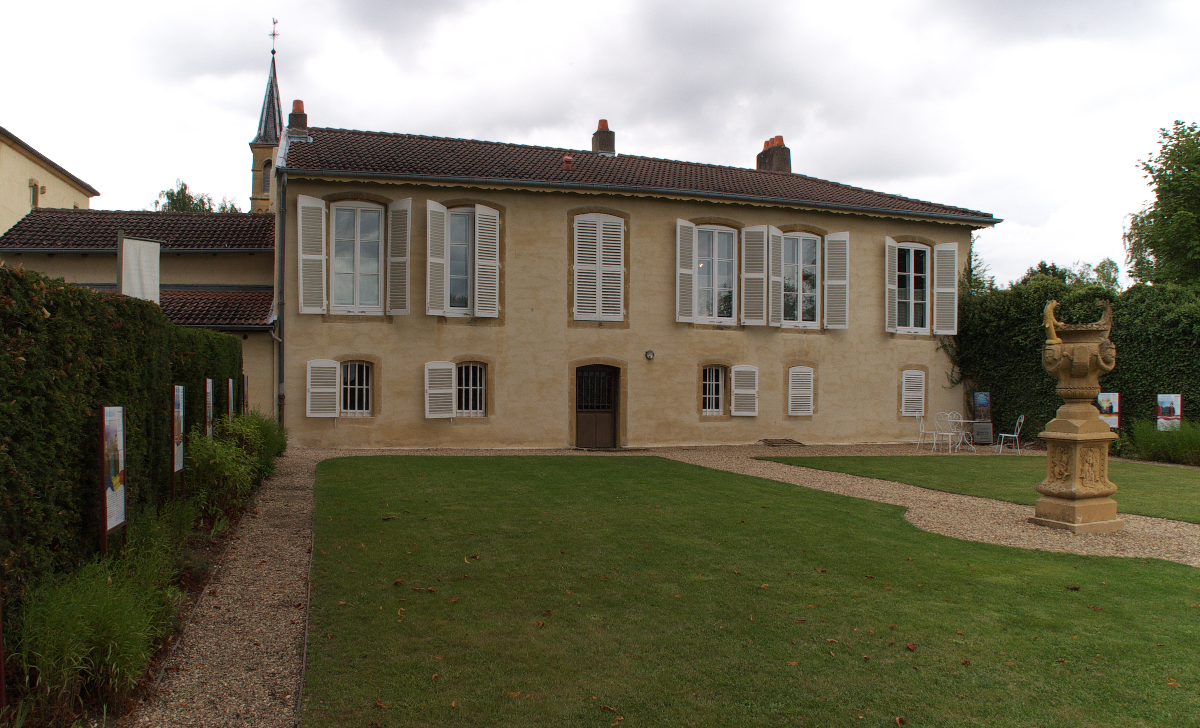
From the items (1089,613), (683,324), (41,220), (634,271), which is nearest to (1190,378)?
(683,324)

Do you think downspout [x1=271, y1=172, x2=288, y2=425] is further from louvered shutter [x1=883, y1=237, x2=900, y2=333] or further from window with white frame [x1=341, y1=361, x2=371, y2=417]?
louvered shutter [x1=883, y1=237, x2=900, y2=333]

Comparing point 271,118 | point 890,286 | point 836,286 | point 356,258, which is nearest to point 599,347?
point 356,258

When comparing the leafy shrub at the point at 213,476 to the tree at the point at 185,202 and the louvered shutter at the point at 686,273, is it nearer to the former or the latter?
the louvered shutter at the point at 686,273

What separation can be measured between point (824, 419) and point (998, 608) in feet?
45.2

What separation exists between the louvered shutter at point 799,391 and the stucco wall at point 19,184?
73.2ft

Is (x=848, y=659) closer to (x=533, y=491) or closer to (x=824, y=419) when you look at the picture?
(x=533, y=491)

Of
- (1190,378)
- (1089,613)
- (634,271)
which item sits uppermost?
(634,271)

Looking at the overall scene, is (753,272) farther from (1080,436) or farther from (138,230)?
(138,230)

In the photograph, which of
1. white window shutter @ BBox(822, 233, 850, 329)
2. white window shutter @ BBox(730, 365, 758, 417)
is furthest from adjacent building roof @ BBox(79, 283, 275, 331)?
white window shutter @ BBox(822, 233, 850, 329)

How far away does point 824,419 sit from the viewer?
18484 mm

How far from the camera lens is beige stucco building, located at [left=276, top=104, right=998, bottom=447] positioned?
15617 millimetres

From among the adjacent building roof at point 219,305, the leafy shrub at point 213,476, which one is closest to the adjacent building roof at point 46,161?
the adjacent building roof at point 219,305

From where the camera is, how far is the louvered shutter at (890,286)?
1886 centimetres

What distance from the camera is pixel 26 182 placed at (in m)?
23.6
